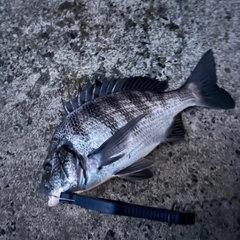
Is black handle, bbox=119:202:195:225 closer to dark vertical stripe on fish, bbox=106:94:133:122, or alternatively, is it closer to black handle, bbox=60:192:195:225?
black handle, bbox=60:192:195:225

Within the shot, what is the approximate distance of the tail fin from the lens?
4.70 feet

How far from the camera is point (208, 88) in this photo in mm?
1434

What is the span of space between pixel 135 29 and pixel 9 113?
1010mm

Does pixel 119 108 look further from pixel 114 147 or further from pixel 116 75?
pixel 116 75

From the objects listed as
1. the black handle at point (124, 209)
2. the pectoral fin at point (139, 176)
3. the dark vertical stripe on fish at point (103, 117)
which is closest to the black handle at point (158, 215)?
the black handle at point (124, 209)

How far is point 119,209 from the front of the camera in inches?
44.2

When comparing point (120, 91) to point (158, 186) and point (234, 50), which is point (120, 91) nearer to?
point (158, 186)

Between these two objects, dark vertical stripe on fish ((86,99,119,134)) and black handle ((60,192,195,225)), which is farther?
dark vertical stripe on fish ((86,99,119,134))

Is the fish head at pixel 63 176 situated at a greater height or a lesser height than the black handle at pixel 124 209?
greater

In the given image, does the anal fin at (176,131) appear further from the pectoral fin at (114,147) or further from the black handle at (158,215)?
the black handle at (158,215)

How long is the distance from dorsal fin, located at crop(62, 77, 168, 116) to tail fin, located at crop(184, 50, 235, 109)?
227 millimetres

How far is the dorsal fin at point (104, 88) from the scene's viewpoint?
1337 mm

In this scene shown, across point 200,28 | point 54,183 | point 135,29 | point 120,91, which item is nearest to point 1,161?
point 54,183

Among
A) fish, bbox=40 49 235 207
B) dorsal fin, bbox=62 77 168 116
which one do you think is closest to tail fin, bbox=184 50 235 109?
fish, bbox=40 49 235 207
